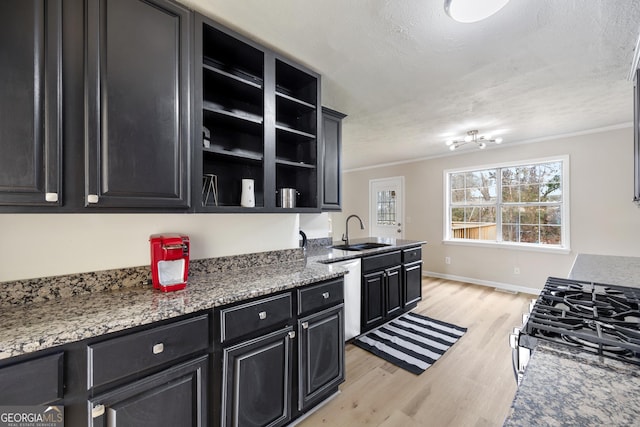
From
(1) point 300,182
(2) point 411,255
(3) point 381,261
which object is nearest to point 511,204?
(2) point 411,255

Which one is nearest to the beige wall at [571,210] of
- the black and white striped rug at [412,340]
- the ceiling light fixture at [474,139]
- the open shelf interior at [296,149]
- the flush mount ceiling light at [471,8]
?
the ceiling light fixture at [474,139]

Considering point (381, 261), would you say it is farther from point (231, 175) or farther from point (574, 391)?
point (574, 391)

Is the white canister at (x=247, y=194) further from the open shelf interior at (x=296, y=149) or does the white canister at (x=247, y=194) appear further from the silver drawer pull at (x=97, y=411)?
the silver drawer pull at (x=97, y=411)

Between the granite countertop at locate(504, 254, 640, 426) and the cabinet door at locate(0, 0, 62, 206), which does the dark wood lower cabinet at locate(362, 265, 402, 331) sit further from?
the cabinet door at locate(0, 0, 62, 206)

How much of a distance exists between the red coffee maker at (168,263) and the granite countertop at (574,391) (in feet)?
4.83

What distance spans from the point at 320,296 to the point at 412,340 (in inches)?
62.0

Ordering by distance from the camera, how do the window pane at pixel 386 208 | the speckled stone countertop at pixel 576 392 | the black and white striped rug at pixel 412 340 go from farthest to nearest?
the window pane at pixel 386 208 → the black and white striped rug at pixel 412 340 → the speckled stone countertop at pixel 576 392

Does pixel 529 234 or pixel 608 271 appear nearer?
pixel 608 271

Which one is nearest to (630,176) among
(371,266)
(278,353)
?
(371,266)

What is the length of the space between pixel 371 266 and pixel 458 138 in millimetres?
2625

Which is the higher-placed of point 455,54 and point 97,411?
point 455,54

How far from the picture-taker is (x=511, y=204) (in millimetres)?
4340

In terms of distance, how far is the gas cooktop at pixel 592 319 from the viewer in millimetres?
778

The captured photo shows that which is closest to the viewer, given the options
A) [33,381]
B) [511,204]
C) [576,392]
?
[576,392]
